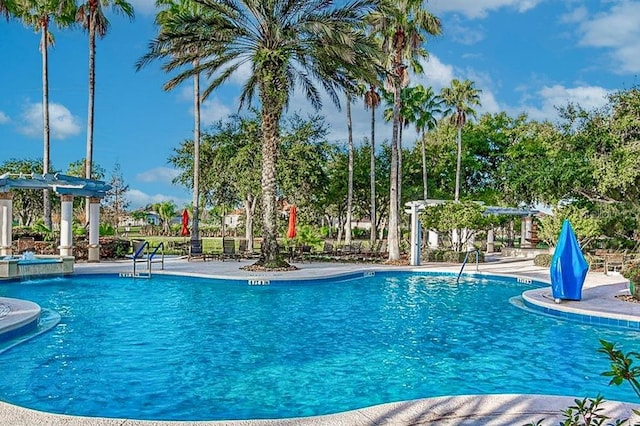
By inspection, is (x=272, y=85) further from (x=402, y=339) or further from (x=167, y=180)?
(x=167, y=180)

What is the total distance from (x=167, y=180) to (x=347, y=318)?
24.6 meters

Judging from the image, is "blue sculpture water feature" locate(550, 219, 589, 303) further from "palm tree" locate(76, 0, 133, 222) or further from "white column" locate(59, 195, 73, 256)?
"palm tree" locate(76, 0, 133, 222)

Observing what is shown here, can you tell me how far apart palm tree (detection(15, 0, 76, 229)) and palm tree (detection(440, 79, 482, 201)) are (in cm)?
2216

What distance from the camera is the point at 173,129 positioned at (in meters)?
34.6

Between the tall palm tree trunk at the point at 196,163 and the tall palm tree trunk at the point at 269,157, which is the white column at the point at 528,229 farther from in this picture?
the tall palm tree trunk at the point at 269,157

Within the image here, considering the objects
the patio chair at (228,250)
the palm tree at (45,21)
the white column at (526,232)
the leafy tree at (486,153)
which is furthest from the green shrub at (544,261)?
the palm tree at (45,21)

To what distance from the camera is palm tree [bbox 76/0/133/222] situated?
24.8 metres

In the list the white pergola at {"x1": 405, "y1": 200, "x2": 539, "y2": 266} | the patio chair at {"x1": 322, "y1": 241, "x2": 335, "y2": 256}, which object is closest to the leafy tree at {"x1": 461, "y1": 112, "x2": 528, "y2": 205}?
the white pergola at {"x1": 405, "y1": 200, "x2": 539, "y2": 266}

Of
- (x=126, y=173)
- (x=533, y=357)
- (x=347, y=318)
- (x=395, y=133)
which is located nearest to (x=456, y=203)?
(x=395, y=133)

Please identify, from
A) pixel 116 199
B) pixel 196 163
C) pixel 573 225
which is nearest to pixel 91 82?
pixel 196 163

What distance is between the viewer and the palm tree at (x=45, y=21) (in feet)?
82.7

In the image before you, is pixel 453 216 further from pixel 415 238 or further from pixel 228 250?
pixel 228 250

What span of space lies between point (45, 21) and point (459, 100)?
24.0 meters

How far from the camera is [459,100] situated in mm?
34406
